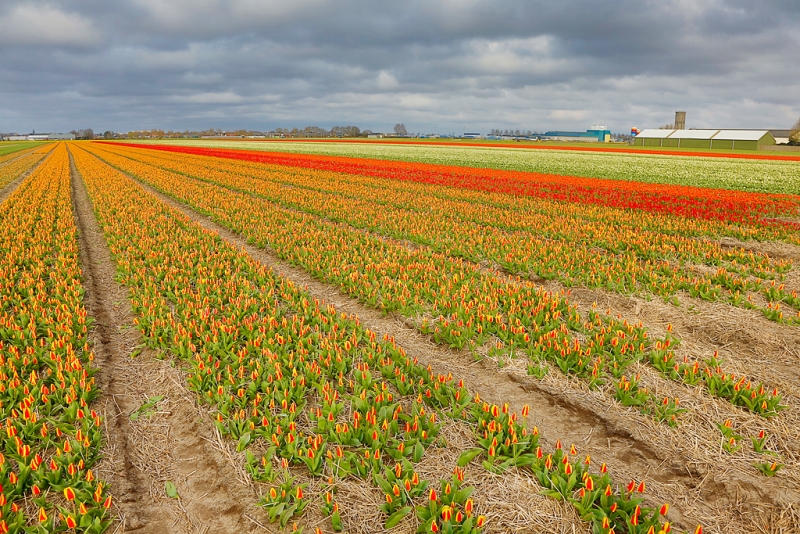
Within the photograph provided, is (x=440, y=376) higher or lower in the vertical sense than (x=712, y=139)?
lower

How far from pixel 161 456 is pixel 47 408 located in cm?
149

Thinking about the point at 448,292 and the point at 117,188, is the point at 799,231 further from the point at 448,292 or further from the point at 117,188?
the point at 117,188

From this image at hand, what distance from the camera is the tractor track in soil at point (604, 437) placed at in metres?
3.63

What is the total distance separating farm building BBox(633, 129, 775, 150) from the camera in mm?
87688

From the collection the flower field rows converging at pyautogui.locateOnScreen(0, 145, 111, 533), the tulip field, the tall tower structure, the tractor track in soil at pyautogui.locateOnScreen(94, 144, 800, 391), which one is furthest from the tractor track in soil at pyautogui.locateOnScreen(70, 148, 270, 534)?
the tall tower structure

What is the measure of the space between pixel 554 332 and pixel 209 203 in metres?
15.5

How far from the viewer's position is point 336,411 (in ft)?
15.0

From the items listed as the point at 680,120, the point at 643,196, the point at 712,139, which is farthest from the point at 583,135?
the point at 643,196

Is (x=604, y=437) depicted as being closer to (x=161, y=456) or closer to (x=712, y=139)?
(x=161, y=456)

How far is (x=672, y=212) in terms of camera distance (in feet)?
52.0

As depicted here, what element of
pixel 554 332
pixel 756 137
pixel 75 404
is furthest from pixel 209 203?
pixel 756 137

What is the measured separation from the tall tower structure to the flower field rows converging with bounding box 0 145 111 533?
17095cm

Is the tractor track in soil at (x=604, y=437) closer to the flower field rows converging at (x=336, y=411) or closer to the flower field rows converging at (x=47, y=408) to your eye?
the flower field rows converging at (x=336, y=411)

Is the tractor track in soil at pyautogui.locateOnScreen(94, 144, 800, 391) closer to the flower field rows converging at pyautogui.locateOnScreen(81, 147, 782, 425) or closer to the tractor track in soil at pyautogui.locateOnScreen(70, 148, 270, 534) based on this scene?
the flower field rows converging at pyautogui.locateOnScreen(81, 147, 782, 425)
